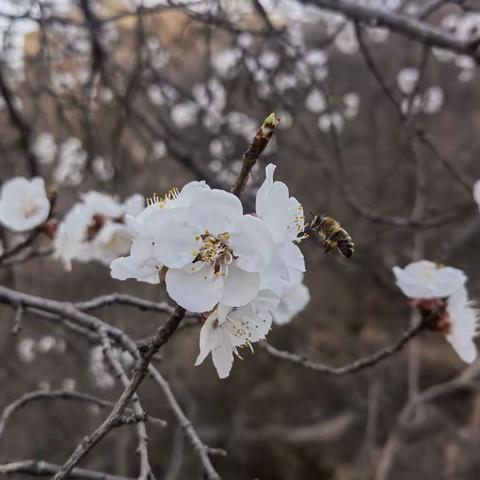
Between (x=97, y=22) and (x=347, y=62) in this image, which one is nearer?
(x=97, y=22)

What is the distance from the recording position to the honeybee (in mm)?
876

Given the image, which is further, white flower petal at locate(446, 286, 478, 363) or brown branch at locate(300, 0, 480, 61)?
brown branch at locate(300, 0, 480, 61)

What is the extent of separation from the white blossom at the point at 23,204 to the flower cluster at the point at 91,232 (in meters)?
0.08

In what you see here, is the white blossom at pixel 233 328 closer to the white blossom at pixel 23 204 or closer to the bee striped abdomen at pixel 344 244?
the bee striped abdomen at pixel 344 244

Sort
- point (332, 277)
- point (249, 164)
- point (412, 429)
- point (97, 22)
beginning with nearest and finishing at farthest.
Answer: point (249, 164), point (97, 22), point (412, 429), point (332, 277)

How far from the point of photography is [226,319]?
2.91 ft

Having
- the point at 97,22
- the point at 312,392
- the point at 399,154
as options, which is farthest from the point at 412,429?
the point at 97,22

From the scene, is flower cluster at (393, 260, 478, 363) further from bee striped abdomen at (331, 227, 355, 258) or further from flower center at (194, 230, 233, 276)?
flower center at (194, 230, 233, 276)

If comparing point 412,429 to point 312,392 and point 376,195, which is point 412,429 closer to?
point 312,392

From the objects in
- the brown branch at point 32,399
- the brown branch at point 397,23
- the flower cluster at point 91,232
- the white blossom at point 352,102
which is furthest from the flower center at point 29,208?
the white blossom at point 352,102

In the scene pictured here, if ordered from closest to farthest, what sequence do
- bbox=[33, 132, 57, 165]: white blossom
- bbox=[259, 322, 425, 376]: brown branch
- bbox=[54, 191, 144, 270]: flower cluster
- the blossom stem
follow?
1. the blossom stem
2. bbox=[259, 322, 425, 376]: brown branch
3. bbox=[54, 191, 144, 270]: flower cluster
4. bbox=[33, 132, 57, 165]: white blossom

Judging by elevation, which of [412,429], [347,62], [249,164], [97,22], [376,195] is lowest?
[249,164]

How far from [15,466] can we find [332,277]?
4355mm

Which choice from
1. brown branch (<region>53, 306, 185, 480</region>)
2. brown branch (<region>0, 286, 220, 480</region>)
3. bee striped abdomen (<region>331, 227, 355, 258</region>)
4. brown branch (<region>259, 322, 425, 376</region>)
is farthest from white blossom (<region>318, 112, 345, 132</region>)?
brown branch (<region>53, 306, 185, 480</region>)
